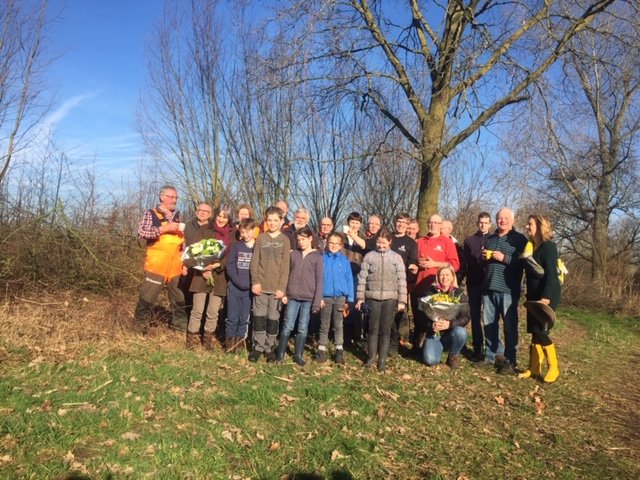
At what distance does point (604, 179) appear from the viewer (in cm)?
1975

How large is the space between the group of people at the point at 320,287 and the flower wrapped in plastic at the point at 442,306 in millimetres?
29

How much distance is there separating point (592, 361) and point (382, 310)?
420 centimetres

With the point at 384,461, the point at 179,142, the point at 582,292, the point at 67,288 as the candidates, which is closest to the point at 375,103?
the point at 179,142

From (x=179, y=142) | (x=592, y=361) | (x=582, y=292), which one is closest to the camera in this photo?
(x=592, y=361)

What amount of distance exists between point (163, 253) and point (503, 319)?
4778 millimetres

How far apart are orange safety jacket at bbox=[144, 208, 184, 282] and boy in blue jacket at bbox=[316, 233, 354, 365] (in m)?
2.08

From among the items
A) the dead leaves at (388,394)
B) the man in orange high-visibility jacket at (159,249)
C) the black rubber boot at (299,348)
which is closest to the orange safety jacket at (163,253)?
the man in orange high-visibility jacket at (159,249)

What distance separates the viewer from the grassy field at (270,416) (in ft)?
12.5

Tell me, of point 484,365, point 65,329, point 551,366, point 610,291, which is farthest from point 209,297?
point 610,291

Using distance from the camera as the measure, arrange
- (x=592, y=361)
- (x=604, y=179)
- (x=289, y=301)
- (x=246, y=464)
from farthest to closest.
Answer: (x=604, y=179) → (x=592, y=361) → (x=289, y=301) → (x=246, y=464)

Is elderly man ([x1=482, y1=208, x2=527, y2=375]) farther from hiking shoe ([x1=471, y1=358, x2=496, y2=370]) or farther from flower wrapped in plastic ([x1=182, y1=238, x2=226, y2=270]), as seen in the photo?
flower wrapped in plastic ([x1=182, y1=238, x2=226, y2=270])

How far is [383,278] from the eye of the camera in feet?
22.4

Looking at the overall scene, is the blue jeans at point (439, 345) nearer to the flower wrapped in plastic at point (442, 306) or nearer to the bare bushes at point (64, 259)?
the flower wrapped in plastic at point (442, 306)

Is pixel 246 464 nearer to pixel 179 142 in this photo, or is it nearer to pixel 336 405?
pixel 336 405
